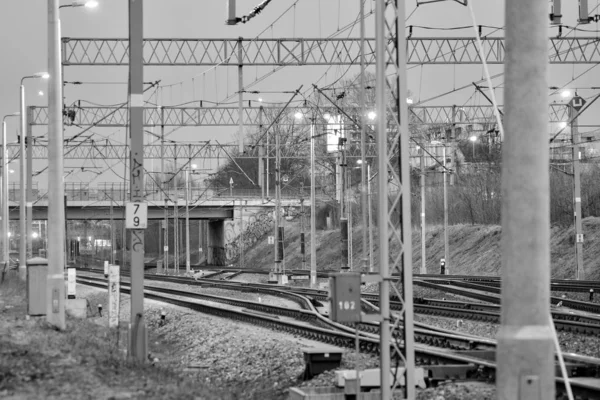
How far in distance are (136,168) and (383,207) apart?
25.2 ft

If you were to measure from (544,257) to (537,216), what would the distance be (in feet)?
0.94

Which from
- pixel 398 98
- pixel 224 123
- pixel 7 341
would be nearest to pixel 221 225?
pixel 224 123

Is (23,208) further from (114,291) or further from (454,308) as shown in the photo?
(114,291)

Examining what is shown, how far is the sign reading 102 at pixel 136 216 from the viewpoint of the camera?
18453mm

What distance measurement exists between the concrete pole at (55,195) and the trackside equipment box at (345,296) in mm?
12662

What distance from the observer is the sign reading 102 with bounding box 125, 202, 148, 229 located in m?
18.5

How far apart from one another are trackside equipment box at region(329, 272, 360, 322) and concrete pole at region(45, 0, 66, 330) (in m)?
12.7

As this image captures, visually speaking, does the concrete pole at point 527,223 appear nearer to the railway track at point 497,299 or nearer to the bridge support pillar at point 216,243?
the railway track at point 497,299

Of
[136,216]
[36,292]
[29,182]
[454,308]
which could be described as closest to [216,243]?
[29,182]

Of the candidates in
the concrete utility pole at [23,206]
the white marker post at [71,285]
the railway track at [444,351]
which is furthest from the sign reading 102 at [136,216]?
the concrete utility pole at [23,206]

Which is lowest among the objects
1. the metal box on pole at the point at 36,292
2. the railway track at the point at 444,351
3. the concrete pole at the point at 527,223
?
the railway track at the point at 444,351

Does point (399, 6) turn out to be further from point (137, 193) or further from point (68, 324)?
point (68, 324)

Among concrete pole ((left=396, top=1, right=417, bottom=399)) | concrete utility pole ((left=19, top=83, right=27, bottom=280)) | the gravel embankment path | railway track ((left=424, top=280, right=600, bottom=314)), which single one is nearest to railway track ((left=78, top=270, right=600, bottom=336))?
railway track ((left=424, top=280, right=600, bottom=314))

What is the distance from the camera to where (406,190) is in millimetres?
13023
